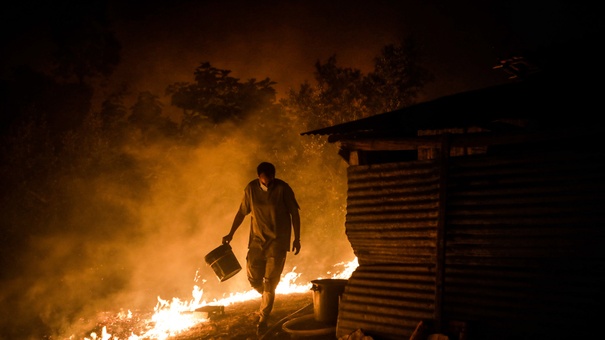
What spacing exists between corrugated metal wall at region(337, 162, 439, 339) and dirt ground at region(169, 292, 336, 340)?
120 cm

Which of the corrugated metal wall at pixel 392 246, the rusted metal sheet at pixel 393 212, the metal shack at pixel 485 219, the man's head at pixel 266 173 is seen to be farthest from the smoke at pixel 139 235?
the metal shack at pixel 485 219

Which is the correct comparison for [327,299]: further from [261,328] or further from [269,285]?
[261,328]

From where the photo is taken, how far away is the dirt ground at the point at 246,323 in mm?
7145

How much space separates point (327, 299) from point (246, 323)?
1844 mm

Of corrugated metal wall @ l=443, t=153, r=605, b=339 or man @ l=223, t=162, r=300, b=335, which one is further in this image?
man @ l=223, t=162, r=300, b=335

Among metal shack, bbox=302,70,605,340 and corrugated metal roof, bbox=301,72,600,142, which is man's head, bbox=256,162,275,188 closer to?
metal shack, bbox=302,70,605,340

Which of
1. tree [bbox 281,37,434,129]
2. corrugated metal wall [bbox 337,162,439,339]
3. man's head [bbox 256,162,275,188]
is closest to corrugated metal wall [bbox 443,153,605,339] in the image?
corrugated metal wall [bbox 337,162,439,339]

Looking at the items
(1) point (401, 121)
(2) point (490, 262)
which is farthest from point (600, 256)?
(1) point (401, 121)

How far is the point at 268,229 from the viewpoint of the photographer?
7465 millimetres

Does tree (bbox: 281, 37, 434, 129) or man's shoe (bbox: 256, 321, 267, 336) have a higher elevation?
tree (bbox: 281, 37, 434, 129)

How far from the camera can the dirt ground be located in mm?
7145

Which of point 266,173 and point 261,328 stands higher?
point 266,173

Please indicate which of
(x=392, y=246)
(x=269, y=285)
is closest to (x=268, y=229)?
(x=269, y=285)

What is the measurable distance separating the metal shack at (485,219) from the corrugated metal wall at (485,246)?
12 mm
